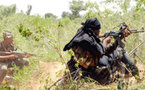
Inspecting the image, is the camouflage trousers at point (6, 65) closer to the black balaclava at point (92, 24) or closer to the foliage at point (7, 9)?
the black balaclava at point (92, 24)

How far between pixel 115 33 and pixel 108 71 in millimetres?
747

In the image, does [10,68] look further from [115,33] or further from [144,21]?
[144,21]

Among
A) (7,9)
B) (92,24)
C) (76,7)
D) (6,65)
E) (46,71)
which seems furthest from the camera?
(76,7)

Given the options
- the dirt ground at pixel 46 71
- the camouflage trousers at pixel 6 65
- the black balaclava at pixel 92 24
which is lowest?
the dirt ground at pixel 46 71

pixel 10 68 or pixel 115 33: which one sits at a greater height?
pixel 115 33

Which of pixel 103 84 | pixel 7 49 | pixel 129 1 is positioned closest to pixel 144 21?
pixel 129 1

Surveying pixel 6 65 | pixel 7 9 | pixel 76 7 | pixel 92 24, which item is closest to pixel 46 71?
pixel 6 65

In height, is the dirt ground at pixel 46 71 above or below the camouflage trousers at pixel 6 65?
below

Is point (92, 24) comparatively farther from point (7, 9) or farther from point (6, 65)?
point (7, 9)

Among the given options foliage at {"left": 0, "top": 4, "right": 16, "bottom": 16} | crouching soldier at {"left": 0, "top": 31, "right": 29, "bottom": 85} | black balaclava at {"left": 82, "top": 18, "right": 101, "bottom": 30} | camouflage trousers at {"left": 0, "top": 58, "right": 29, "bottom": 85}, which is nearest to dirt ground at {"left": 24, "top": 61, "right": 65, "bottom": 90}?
camouflage trousers at {"left": 0, "top": 58, "right": 29, "bottom": 85}

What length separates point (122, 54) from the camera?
4.04 meters

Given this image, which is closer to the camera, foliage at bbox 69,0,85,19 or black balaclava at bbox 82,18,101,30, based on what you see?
black balaclava at bbox 82,18,101,30

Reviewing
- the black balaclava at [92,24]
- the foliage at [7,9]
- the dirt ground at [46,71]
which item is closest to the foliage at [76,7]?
the foliage at [7,9]

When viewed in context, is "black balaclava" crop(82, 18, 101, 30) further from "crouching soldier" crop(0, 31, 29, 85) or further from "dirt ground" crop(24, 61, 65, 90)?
"crouching soldier" crop(0, 31, 29, 85)
